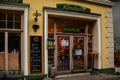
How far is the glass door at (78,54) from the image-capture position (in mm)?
16797

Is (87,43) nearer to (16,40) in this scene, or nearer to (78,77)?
(78,77)

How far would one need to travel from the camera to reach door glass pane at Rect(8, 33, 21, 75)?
542 inches

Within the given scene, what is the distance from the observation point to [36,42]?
1425cm

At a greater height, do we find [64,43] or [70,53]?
[64,43]

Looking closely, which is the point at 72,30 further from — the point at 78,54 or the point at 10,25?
the point at 10,25

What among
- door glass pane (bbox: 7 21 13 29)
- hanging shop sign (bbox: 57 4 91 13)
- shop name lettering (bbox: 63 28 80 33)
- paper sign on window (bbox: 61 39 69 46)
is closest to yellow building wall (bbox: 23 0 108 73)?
hanging shop sign (bbox: 57 4 91 13)

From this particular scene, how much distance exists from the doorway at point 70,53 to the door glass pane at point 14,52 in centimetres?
281

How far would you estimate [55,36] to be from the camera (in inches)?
623

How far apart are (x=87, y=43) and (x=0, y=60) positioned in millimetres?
6191

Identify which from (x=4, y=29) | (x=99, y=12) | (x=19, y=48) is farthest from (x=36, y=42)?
(x=99, y=12)

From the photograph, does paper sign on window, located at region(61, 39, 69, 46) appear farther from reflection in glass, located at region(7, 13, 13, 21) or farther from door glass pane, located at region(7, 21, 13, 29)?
reflection in glass, located at region(7, 13, 13, 21)

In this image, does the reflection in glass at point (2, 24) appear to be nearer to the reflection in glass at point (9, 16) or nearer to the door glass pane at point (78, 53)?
the reflection in glass at point (9, 16)

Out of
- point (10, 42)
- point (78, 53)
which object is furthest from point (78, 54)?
point (10, 42)

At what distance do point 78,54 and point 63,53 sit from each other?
3.65 feet
